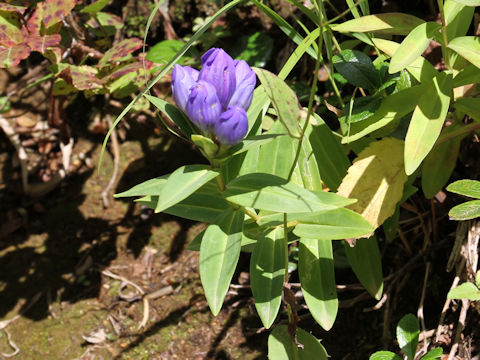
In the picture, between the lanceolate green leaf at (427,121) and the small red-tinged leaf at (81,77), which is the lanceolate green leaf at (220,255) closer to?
the lanceolate green leaf at (427,121)

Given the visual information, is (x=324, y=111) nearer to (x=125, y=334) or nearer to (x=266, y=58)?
(x=266, y=58)

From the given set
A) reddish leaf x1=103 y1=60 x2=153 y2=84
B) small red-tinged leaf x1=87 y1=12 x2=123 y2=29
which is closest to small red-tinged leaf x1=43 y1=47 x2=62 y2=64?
reddish leaf x1=103 y1=60 x2=153 y2=84

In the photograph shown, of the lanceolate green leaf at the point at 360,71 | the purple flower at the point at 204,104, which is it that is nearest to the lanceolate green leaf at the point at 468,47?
the lanceolate green leaf at the point at 360,71

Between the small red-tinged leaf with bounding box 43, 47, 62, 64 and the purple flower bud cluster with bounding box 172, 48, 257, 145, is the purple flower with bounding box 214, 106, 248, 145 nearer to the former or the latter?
the purple flower bud cluster with bounding box 172, 48, 257, 145

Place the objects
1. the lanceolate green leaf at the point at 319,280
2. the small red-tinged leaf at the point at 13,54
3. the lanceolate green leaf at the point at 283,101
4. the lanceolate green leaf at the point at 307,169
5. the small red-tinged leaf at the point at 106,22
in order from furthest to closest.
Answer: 1. the small red-tinged leaf at the point at 106,22
2. the small red-tinged leaf at the point at 13,54
3. the lanceolate green leaf at the point at 307,169
4. the lanceolate green leaf at the point at 319,280
5. the lanceolate green leaf at the point at 283,101

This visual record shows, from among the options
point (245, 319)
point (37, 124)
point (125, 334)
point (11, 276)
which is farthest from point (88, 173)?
point (245, 319)
